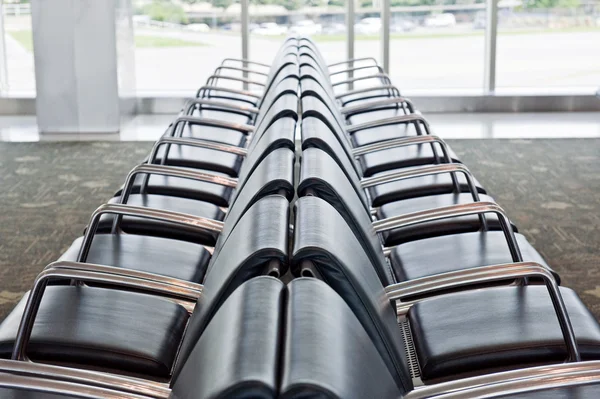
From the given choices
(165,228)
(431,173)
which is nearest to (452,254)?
(431,173)

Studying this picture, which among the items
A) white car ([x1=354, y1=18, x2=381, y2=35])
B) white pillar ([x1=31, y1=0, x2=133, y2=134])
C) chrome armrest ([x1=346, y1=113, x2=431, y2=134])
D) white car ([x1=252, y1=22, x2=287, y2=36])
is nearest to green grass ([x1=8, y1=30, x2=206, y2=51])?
white car ([x1=252, y1=22, x2=287, y2=36])

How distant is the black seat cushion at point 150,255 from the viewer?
249 centimetres

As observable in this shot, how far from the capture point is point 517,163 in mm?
5703

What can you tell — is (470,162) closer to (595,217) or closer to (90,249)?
(595,217)

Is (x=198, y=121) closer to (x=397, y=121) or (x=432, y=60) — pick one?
(x=397, y=121)

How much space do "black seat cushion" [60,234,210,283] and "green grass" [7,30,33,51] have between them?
561 centimetres

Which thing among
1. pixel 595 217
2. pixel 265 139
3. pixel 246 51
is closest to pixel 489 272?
pixel 265 139

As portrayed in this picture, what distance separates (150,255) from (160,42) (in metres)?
5.75

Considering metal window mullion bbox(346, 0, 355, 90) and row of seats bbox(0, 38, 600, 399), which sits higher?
metal window mullion bbox(346, 0, 355, 90)

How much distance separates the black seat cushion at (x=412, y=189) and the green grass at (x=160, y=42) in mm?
5020

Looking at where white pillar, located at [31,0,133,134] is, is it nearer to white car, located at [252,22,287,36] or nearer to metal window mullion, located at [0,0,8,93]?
metal window mullion, located at [0,0,8,93]

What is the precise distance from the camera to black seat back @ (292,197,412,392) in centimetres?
149

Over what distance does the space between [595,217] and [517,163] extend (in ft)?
4.43

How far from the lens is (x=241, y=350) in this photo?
3.59 feet
